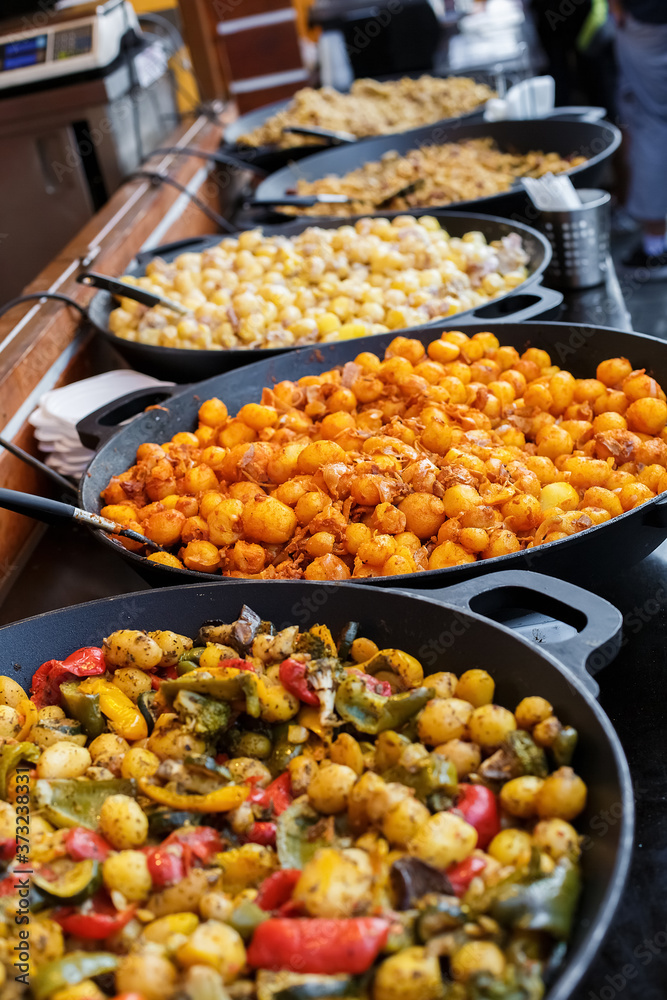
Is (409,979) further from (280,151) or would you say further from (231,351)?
(280,151)

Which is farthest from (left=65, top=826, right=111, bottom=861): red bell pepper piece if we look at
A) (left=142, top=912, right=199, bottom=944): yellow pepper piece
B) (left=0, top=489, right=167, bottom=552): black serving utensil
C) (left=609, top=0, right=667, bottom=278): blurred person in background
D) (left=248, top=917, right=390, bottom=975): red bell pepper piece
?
(left=609, top=0, right=667, bottom=278): blurred person in background

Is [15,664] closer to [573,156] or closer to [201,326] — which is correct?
[201,326]

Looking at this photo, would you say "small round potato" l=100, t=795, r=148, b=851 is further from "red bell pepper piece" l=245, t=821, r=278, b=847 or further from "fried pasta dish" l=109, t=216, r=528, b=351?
"fried pasta dish" l=109, t=216, r=528, b=351

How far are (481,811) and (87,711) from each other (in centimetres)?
48

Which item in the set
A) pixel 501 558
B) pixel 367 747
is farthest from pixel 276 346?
pixel 367 747

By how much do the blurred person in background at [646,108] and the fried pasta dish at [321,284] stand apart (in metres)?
1.98

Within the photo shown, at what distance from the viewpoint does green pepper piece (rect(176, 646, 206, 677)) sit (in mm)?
1023

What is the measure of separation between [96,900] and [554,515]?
0.79 m

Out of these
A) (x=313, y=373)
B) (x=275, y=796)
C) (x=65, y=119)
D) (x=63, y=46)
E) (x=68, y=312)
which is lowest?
(x=275, y=796)

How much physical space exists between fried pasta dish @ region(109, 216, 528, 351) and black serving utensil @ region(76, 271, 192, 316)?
21 mm

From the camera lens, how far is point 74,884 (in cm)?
78

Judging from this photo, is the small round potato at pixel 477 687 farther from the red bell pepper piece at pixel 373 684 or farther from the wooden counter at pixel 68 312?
the wooden counter at pixel 68 312

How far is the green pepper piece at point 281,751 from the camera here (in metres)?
0.94

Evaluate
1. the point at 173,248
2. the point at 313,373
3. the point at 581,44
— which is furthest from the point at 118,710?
the point at 581,44
